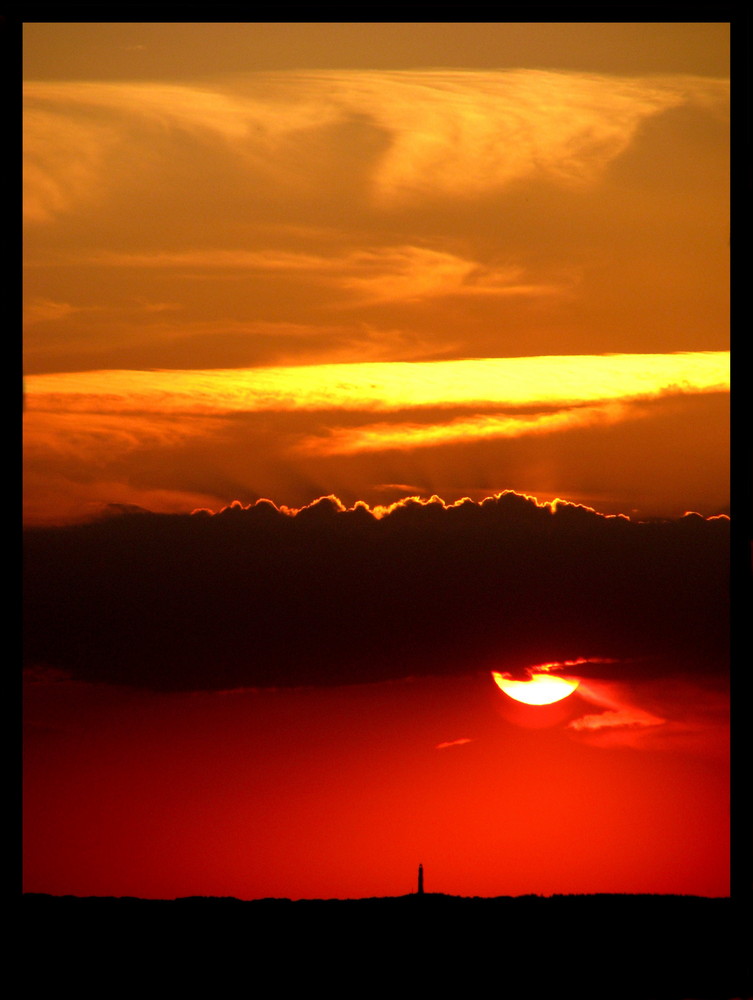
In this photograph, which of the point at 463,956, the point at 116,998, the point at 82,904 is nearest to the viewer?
the point at 116,998
